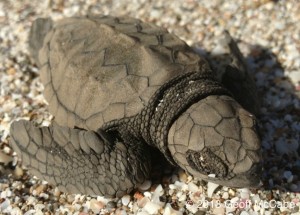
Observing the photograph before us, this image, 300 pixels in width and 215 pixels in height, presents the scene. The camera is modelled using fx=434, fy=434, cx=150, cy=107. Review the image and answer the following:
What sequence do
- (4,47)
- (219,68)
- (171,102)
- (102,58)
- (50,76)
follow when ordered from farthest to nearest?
(4,47) < (219,68) < (50,76) < (102,58) < (171,102)

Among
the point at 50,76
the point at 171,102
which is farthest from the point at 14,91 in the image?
the point at 171,102

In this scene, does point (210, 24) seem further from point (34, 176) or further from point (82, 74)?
point (34, 176)

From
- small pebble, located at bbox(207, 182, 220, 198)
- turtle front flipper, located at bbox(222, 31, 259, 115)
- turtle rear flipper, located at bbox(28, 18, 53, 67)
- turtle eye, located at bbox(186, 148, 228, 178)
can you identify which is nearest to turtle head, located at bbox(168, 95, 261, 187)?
turtle eye, located at bbox(186, 148, 228, 178)

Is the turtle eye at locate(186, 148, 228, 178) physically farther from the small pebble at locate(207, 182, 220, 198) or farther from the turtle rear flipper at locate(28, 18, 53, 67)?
the turtle rear flipper at locate(28, 18, 53, 67)

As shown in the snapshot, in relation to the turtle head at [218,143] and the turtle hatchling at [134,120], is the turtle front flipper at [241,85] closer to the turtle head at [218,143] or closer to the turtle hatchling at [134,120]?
the turtle hatchling at [134,120]

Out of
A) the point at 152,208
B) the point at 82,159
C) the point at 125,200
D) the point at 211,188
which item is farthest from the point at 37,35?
the point at 211,188
